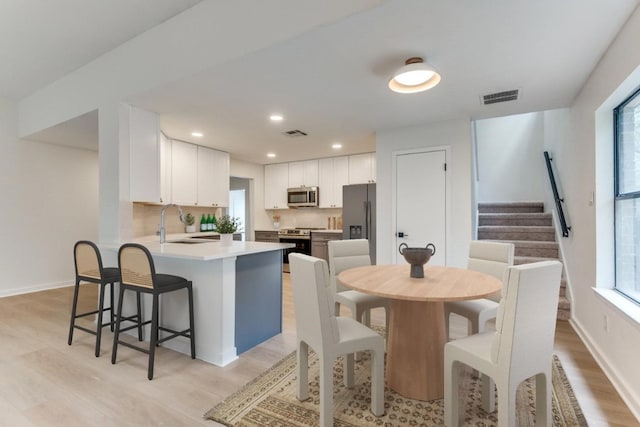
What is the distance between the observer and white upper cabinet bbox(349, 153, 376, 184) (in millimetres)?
5668

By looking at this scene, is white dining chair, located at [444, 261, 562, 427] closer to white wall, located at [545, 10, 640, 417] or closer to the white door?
white wall, located at [545, 10, 640, 417]

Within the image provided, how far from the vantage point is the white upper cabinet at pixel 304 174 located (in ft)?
20.7

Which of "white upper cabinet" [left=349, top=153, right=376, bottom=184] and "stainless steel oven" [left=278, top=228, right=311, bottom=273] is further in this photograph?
"stainless steel oven" [left=278, top=228, right=311, bottom=273]

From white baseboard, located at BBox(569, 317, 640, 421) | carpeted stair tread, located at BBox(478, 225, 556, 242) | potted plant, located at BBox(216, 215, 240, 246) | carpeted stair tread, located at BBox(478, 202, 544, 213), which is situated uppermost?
carpeted stair tread, located at BBox(478, 202, 544, 213)

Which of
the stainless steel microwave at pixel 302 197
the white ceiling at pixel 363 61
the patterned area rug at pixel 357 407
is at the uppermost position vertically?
the white ceiling at pixel 363 61

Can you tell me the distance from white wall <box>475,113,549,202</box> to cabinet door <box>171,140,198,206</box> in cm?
524

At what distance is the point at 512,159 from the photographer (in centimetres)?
563

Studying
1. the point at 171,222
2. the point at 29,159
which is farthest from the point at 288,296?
the point at 29,159

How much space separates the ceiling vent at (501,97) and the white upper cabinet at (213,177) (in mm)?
4235

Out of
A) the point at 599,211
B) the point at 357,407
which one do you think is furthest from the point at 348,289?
the point at 599,211

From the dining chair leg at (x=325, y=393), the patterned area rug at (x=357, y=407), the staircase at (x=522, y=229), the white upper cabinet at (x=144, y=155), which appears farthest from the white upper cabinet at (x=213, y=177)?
the staircase at (x=522, y=229)

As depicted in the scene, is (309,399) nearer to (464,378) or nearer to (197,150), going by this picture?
(464,378)

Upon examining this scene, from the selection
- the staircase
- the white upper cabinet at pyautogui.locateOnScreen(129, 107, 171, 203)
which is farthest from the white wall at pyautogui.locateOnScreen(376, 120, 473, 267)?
the white upper cabinet at pyautogui.locateOnScreen(129, 107, 171, 203)

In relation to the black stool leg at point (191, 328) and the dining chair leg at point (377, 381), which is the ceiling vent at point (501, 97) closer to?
the dining chair leg at point (377, 381)
